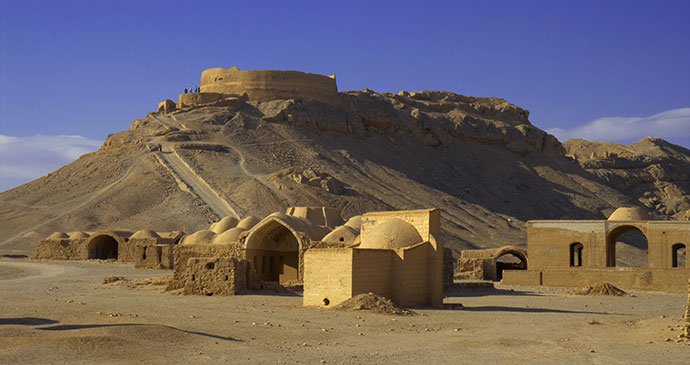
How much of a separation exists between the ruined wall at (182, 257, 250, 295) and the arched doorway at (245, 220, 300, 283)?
4176 millimetres

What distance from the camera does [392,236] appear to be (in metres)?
17.3

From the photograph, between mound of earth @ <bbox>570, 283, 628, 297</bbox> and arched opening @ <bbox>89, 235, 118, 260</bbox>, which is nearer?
mound of earth @ <bbox>570, 283, 628, 297</bbox>

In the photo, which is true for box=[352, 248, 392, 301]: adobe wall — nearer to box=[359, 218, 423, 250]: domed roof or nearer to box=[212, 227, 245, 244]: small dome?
box=[359, 218, 423, 250]: domed roof

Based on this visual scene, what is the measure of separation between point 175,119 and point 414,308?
155 ft

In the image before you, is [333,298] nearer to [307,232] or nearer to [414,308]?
[414,308]

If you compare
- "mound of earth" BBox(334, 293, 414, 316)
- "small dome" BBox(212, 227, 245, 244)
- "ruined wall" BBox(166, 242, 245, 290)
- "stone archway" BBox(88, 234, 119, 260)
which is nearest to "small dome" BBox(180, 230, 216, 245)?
"small dome" BBox(212, 227, 245, 244)

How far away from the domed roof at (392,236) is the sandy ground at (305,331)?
1.89 metres

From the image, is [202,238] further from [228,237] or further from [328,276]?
[328,276]

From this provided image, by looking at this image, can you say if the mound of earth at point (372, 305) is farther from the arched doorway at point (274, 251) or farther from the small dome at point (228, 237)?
the small dome at point (228, 237)

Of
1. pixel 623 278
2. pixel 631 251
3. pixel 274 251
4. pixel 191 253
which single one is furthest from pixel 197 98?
pixel 623 278

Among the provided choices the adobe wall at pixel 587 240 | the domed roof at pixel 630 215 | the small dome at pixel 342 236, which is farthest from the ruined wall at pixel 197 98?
the small dome at pixel 342 236

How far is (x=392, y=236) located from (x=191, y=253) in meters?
7.04

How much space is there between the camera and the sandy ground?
386 inches

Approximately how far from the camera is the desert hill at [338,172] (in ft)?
152
